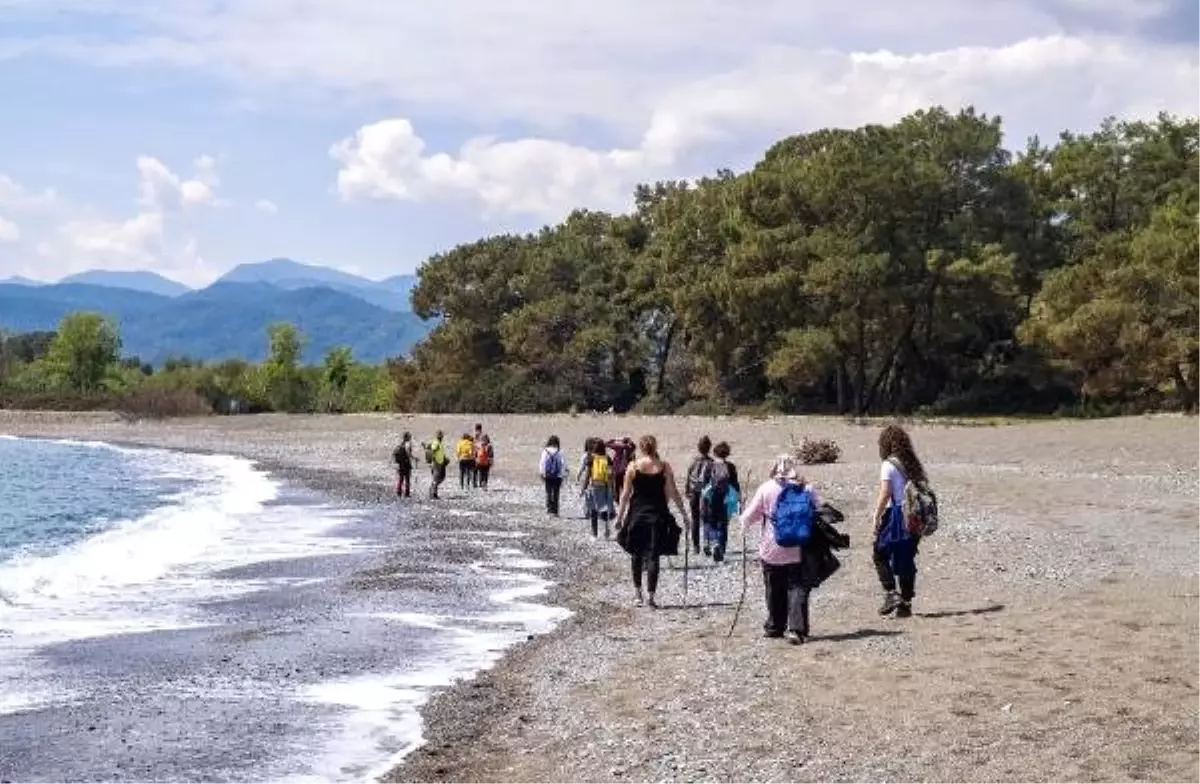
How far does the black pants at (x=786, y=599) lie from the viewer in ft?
37.3

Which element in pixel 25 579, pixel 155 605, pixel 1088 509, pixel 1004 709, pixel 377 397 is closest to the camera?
pixel 1004 709

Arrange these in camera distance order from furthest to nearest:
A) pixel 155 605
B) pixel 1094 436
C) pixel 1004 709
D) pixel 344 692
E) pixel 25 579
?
1. pixel 1094 436
2. pixel 25 579
3. pixel 155 605
4. pixel 344 692
5. pixel 1004 709

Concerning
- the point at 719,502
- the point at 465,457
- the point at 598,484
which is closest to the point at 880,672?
the point at 719,502

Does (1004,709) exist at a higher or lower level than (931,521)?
lower

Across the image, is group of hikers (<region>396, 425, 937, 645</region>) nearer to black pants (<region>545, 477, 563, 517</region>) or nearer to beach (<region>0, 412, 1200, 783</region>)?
beach (<region>0, 412, 1200, 783</region>)

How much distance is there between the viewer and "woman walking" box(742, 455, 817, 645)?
11391mm

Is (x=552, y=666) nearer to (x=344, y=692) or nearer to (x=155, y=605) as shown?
(x=344, y=692)

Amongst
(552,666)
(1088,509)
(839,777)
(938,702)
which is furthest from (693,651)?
(1088,509)

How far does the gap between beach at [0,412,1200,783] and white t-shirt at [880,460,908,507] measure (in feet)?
3.63

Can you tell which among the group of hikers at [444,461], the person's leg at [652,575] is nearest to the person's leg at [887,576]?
the person's leg at [652,575]

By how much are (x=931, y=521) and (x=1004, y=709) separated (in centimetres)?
320

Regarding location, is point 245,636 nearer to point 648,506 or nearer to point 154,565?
point 648,506

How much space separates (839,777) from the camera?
7426 millimetres

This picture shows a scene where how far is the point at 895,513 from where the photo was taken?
37.7 ft
